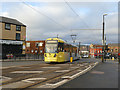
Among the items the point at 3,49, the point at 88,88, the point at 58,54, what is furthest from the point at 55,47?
the point at 3,49

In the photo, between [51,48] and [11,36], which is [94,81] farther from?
[11,36]

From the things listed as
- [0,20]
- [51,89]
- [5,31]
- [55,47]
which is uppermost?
[0,20]

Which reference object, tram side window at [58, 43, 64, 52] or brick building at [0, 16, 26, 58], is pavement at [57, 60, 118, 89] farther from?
brick building at [0, 16, 26, 58]

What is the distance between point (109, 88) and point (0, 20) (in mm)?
44173

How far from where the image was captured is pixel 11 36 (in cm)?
4684

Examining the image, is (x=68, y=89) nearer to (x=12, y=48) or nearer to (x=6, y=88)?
(x=6, y=88)

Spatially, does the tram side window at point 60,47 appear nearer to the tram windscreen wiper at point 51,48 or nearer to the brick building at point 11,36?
the tram windscreen wiper at point 51,48

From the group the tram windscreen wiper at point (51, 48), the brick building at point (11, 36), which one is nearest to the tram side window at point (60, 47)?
the tram windscreen wiper at point (51, 48)

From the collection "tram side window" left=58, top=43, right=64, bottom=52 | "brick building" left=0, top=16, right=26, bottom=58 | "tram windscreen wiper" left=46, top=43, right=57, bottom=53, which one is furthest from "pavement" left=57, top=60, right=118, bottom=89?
"brick building" left=0, top=16, right=26, bottom=58

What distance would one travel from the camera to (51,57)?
21766mm

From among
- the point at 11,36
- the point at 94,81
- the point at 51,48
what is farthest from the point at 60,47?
the point at 11,36

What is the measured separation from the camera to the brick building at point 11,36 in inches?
1709

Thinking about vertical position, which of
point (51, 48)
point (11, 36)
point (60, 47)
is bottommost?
point (51, 48)

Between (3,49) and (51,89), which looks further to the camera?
(3,49)
